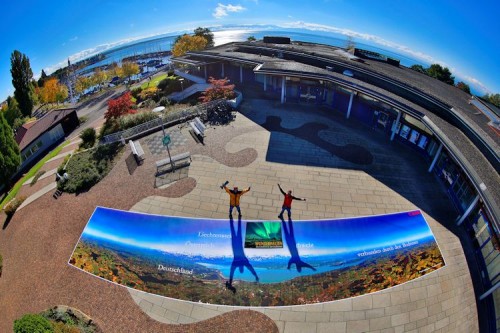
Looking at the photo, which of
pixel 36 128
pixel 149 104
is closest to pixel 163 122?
pixel 149 104

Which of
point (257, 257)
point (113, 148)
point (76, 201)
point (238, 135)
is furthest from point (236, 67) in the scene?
point (257, 257)

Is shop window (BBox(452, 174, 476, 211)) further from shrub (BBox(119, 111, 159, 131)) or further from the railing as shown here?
shrub (BBox(119, 111, 159, 131))

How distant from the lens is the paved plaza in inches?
420

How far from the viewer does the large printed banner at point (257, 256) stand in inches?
462

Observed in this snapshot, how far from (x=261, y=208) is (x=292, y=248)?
3.20 meters

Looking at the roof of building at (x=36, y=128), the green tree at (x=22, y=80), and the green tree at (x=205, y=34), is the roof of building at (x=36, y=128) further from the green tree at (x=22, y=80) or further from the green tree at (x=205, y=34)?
the green tree at (x=205, y=34)

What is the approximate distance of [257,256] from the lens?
13102 millimetres

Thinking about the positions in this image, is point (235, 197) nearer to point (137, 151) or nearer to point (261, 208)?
point (261, 208)

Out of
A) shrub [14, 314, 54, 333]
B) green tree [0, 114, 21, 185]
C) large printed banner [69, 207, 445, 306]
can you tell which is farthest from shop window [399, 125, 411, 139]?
green tree [0, 114, 21, 185]

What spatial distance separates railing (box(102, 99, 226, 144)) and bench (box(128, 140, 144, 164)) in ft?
5.41

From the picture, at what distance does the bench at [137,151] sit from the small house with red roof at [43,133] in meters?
13.8

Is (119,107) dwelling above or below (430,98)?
below

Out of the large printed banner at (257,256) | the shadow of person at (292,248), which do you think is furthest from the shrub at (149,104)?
the shadow of person at (292,248)

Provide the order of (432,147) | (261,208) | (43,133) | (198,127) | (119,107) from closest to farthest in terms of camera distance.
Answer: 1. (261,208)
2. (432,147)
3. (198,127)
4. (119,107)
5. (43,133)
